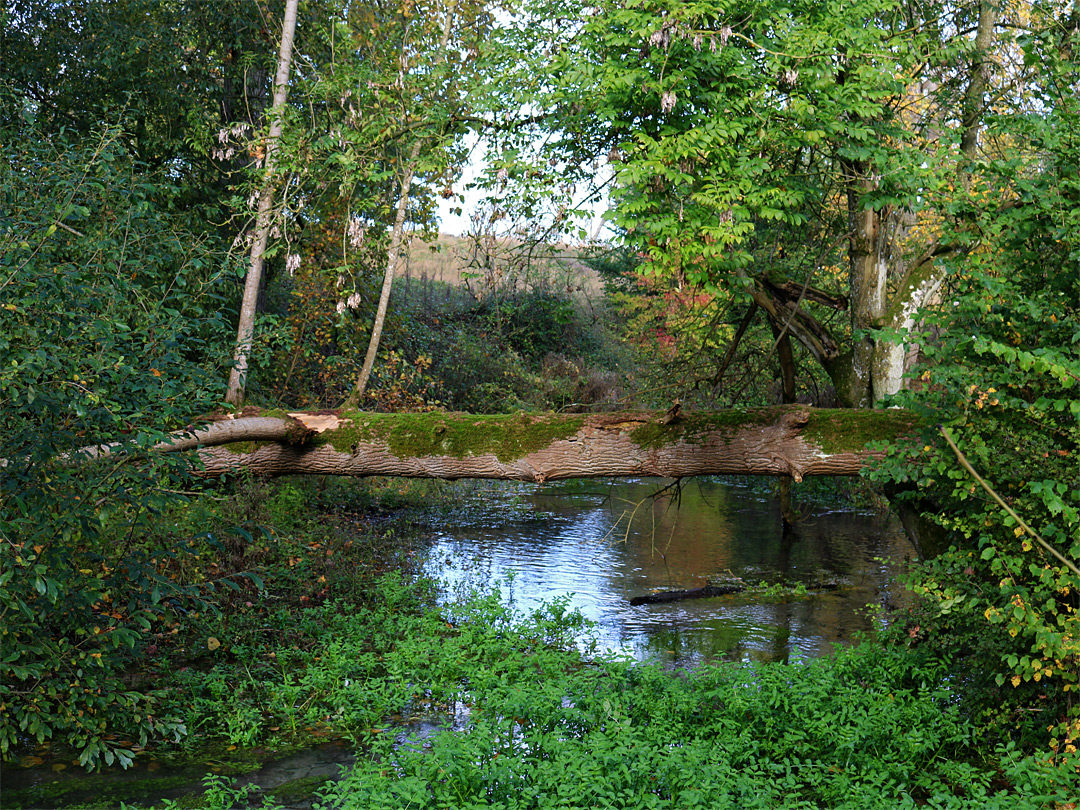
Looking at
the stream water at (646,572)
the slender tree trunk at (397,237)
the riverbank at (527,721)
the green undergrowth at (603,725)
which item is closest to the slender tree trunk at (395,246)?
the slender tree trunk at (397,237)

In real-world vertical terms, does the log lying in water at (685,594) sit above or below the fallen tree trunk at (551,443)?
below

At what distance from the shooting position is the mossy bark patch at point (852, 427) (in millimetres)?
7270

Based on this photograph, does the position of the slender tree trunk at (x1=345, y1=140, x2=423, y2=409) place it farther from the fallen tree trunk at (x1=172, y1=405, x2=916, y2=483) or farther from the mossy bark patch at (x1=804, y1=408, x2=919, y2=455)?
the mossy bark patch at (x1=804, y1=408, x2=919, y2=455)

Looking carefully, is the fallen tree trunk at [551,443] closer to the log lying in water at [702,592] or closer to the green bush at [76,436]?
the green bush at [76,436]

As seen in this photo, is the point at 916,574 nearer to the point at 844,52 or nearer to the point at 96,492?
the point at 844,52

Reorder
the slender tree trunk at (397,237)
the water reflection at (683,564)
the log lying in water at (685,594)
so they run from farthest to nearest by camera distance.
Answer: the slender tree trunk at (397,237)
the log lying in water at (685,594)
the water reflection at (683,564)

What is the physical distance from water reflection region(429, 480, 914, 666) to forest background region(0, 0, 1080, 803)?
2037 mm

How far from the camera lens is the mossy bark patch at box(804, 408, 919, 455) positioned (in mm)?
7270

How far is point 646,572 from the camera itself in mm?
10750

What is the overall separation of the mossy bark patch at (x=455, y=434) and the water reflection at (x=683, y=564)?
1.10m

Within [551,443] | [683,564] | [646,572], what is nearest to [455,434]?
[551,443]

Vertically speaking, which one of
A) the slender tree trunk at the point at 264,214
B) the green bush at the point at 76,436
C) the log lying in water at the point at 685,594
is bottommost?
the log lying in water at the point at 685,594

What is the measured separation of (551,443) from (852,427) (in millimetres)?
2587

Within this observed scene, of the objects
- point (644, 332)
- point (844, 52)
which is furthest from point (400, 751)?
point (644, 332)
